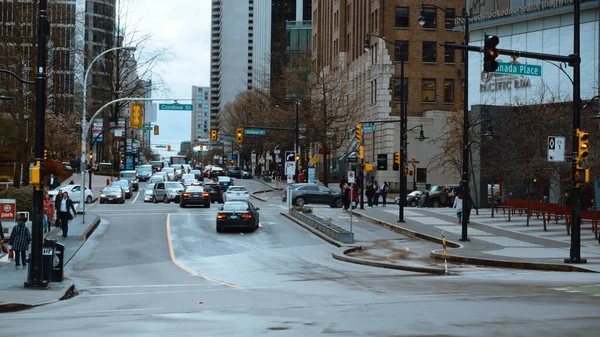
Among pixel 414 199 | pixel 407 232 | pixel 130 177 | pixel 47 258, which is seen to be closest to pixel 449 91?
pixel 414 199

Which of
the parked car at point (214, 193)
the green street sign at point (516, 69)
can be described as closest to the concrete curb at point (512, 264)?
the green street sign at point (516, 69)

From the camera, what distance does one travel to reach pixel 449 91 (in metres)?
73.4

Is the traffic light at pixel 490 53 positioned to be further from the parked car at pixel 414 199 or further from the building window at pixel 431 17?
the building window at pixel 431 17

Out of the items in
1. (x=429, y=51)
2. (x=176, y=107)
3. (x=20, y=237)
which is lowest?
(x=20, y=237)

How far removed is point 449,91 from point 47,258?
189 feet

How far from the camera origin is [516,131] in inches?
1793

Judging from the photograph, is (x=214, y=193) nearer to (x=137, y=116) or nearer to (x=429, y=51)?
(x=137, y=116)

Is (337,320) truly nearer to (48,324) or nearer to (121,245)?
Answer: (48,324)

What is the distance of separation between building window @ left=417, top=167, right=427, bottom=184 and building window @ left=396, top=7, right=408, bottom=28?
13377mm

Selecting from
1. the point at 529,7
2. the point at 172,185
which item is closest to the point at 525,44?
the point at 529,7

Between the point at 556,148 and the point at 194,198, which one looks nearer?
the point at 556,148

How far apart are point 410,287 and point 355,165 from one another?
198 feet

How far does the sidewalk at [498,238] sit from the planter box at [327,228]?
11.8 ft

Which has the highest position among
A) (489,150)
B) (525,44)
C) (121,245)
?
(525,44)
